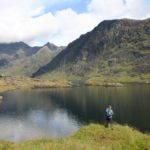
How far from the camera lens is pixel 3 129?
14900cm

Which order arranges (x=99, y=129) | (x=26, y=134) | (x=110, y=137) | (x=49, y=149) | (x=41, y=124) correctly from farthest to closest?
(x=41, y=124) < (x=26, y=134) < (x=99, y=129) < (x=110, y=137) < (x=49, y=149)

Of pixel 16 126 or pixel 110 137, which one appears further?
pixel 16 126

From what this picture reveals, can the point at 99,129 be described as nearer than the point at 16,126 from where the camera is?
Yes

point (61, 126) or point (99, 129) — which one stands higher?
point (99, 129)

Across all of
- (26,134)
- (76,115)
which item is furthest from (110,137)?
(76,115)

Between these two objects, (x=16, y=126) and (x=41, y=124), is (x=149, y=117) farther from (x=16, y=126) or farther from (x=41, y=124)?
(x=16, y=126)

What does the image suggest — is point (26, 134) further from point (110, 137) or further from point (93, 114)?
point (110, 137)

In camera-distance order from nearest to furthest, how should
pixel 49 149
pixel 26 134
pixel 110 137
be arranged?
pixel 49 149 < pixel 110 137 < pixel 26 134

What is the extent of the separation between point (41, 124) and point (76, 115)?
26.6 metres

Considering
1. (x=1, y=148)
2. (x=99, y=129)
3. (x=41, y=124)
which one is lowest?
(x=41, y=124)

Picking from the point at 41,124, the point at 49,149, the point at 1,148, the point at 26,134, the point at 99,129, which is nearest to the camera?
the point at 49,149

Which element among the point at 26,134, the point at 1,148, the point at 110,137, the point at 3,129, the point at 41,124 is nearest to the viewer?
the point at 1,148

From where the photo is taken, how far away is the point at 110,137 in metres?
31.1

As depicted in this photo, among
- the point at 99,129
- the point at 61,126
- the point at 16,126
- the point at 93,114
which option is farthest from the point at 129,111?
the point at 99,129
